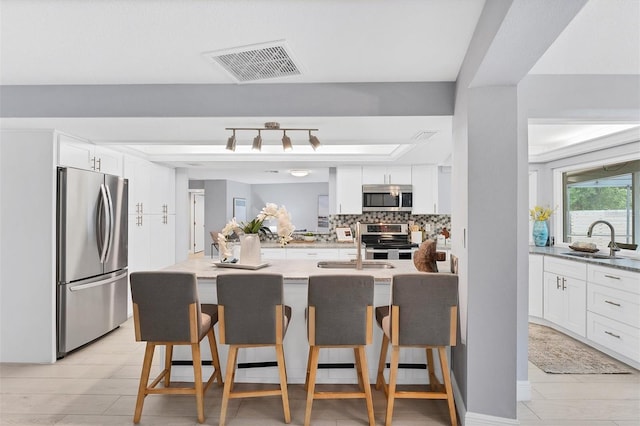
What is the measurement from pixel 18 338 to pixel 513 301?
13.3ft

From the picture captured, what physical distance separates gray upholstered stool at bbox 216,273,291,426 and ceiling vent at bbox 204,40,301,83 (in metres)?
1.36

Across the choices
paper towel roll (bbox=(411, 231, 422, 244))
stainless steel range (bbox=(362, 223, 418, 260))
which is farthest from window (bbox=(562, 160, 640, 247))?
stainless steel range (bbox=(362, 223, 418, 260))

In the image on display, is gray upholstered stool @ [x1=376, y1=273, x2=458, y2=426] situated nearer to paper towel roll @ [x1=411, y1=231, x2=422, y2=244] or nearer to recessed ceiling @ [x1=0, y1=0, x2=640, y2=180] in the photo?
recessed ceiling @ [x1=0, y1=0, x2=640, y2=180]

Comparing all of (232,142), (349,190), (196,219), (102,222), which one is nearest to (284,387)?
(232,142)

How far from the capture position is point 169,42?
2289mm

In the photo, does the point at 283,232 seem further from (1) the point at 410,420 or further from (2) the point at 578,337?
(2) the point at 578,337

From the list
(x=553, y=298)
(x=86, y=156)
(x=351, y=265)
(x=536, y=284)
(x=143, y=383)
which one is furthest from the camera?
(x=536, y=284)

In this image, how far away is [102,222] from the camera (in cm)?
401

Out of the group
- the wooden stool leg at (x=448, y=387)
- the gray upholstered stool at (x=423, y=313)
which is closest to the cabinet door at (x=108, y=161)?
the gray upholstered stool at (x=423, y=313)

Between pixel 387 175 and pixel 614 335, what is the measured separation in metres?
3.59

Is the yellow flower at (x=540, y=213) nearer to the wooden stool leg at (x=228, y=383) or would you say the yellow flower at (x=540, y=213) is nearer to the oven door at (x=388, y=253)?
the oven door at (x=388, y=253)

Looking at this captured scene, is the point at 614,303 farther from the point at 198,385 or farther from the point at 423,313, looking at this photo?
the point at 198,385

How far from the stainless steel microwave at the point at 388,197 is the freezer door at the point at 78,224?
3785mm

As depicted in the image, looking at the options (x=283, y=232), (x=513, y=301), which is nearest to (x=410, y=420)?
(x=513, y=301)
